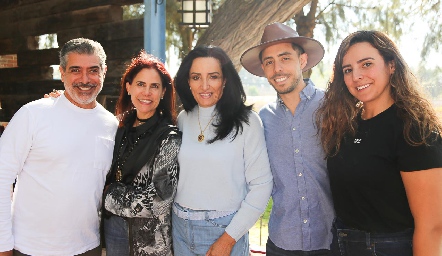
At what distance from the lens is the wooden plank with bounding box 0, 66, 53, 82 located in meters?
5.95

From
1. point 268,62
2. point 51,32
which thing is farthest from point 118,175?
point 51,32

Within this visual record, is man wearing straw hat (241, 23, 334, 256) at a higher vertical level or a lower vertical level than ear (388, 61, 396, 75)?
lower

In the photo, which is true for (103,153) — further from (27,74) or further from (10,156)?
(27,74)

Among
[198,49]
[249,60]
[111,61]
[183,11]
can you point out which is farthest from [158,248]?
[183,11]

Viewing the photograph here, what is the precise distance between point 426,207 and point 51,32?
5140 millimetres

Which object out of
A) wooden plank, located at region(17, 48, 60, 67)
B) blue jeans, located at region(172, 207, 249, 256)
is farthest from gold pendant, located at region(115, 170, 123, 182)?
wooden plank, located at region(17, 48, 60, 67)

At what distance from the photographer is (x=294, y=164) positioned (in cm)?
229

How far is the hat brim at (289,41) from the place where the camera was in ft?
8.18

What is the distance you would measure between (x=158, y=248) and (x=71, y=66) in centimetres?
115

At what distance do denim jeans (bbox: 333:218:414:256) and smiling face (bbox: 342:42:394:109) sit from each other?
61 cm

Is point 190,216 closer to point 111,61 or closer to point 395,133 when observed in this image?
point 395,133

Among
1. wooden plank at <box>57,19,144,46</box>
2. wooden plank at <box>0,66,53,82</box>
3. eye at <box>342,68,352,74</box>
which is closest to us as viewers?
eye at <box>342,68,352,74</box>

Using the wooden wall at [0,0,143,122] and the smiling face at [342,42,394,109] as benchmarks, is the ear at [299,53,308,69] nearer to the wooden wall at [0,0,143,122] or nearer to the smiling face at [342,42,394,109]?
the smiling face at [342,42,394,109]

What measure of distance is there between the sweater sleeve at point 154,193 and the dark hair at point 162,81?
32cm
